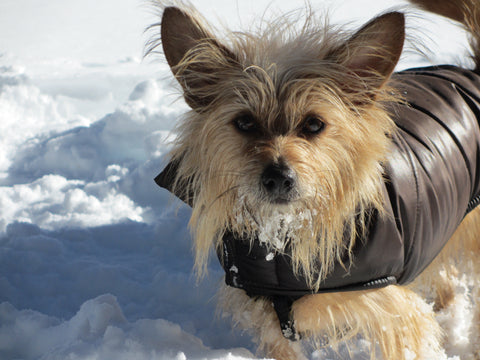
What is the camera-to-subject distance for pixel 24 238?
297 centimetres

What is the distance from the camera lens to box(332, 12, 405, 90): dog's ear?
142 cm

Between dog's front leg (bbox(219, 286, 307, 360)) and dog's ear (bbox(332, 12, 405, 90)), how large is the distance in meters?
0.95

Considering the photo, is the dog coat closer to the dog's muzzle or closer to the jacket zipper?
the jacket zipper

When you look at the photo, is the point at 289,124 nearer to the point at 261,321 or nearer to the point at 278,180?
the point at 278,180

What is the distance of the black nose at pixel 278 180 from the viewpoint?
127cm

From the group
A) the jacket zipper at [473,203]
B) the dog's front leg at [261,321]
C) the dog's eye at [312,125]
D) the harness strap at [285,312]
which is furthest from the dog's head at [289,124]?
the jacket zipper at [473,203]

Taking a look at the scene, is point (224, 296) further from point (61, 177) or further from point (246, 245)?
point (61, 177)

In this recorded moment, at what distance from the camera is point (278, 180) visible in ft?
4.18

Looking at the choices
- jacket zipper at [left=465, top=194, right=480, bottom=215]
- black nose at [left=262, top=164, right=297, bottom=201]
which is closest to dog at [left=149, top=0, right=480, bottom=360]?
black nose at [left=262, top=164, right=297, bottom=201]

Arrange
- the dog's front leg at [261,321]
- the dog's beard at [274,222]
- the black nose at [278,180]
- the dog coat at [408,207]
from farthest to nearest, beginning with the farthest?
the dog's front leg at [261,321] → the dog coat at [408,207] → the dog's beard at [274,222] → the black nose at [278,180]

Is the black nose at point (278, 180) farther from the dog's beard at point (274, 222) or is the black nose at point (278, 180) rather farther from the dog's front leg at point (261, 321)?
the dog's front leg at point (261, 321)

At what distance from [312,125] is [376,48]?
0.34 m

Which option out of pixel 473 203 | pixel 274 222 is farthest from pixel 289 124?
pixel 473 203

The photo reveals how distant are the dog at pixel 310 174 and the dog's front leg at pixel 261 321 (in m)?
0.02
